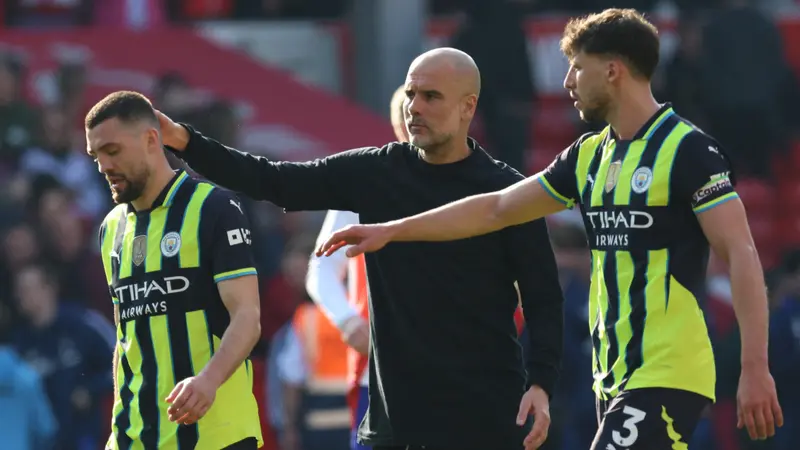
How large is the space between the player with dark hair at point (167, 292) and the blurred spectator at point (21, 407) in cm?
472

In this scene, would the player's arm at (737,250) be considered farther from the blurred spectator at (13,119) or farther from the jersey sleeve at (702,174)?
the blurred spectator at (13,119)

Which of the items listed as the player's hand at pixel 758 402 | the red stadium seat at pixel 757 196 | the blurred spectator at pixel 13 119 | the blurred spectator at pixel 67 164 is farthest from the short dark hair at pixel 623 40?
the red stadium seat at pixel 757 196

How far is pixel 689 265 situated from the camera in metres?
5.26

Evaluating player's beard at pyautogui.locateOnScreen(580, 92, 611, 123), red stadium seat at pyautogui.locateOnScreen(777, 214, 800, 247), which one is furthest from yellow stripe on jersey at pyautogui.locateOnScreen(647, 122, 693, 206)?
red stadium seat at pyautogui.locateOnScreen(777, 214, 800, 247)

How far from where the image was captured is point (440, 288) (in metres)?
5.93

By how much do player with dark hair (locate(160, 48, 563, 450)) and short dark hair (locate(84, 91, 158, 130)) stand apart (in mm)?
106

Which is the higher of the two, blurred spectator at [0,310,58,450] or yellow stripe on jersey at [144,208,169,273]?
yellow stripe on jersey at [144,208,169,273]

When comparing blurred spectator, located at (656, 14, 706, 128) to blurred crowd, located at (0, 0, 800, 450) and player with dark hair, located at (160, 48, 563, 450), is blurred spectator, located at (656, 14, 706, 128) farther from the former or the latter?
player with dark hair, located at (160, 48, 563, 450)

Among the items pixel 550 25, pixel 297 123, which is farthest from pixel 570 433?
pixel 550 25

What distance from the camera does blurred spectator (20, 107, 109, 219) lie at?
11.7 meters

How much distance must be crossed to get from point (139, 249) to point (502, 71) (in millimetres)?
8250

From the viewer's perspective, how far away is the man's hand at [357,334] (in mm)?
6898

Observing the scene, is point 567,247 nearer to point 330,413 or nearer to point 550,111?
point 330,413

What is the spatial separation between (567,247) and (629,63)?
6.02 m
